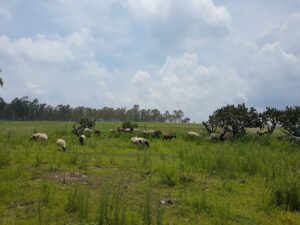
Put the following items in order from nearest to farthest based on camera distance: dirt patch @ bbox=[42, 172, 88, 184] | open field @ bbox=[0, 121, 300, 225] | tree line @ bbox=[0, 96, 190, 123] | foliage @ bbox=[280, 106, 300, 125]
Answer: open field @ bbox=[0, 121, 300, 225] < dirt patch @ bbox=[42, 172, 88, 184] < foliage @ bbox=[280, 106, 300, 125] < tree line @ bbox=[0, 96, 190, 123]

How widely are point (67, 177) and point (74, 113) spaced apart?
117827 mm

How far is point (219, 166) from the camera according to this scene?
46.0 feet

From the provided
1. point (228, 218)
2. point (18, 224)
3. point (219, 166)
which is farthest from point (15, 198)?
point (219, 166)

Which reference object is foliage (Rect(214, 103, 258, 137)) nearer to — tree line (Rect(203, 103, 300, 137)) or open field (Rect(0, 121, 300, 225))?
tree line (Rect(203, 103, 300, 137))

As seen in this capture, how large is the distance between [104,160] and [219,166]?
17.0 feet

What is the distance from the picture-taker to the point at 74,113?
126812 mm

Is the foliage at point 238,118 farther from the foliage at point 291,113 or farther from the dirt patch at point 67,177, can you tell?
the dirt patch at point 67,177

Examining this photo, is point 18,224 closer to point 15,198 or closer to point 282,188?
point 15,198

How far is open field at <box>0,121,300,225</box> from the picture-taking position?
25.8 feet

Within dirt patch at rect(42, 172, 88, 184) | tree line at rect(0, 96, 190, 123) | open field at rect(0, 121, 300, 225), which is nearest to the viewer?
open field at rect(0, 121, 300, 225)

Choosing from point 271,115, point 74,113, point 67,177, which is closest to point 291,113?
point 271,115

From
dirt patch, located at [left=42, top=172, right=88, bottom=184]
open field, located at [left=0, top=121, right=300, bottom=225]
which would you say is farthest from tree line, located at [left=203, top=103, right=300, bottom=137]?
dirt patch, located at [left=42, top=172, right=88, bottom=184]

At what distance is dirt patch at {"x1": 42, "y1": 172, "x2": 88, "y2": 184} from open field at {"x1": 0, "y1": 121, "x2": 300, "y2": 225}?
3 cm

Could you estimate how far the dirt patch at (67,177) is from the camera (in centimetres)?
1109
